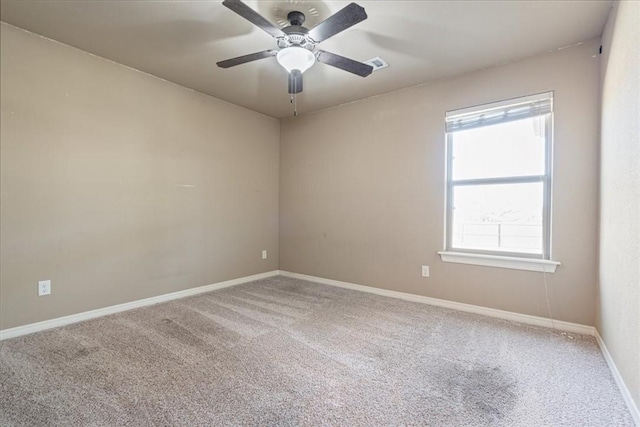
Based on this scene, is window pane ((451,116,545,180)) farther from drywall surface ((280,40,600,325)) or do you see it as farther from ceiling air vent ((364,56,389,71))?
ceiling air vent ((364,56,389,71))

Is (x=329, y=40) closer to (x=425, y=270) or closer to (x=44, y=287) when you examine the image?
(x=425, y=270)

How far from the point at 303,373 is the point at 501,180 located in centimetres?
258

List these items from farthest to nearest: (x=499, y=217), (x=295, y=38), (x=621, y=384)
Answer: (x=499, y=217), (x=295, y=38), (x=621, y=384)

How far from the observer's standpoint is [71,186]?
8.96ft

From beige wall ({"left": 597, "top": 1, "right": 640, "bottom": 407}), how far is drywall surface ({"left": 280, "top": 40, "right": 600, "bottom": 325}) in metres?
0.24

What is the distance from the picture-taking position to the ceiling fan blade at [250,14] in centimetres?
165

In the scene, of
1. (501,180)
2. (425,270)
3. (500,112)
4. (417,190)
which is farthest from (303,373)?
(500,112)

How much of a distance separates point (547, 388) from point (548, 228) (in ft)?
4.95

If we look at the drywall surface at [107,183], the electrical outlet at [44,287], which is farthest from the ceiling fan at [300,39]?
the electrical outlet at [44,287]

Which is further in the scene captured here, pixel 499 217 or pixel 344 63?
pixel 499 217

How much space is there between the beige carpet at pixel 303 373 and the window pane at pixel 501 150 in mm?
1470

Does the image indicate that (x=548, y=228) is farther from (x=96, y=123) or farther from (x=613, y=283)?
(x=96, y=123)

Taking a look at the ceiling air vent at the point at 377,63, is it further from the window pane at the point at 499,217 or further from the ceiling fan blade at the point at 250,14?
the window pane at the point at 499,217

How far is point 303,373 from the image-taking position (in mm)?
1932
